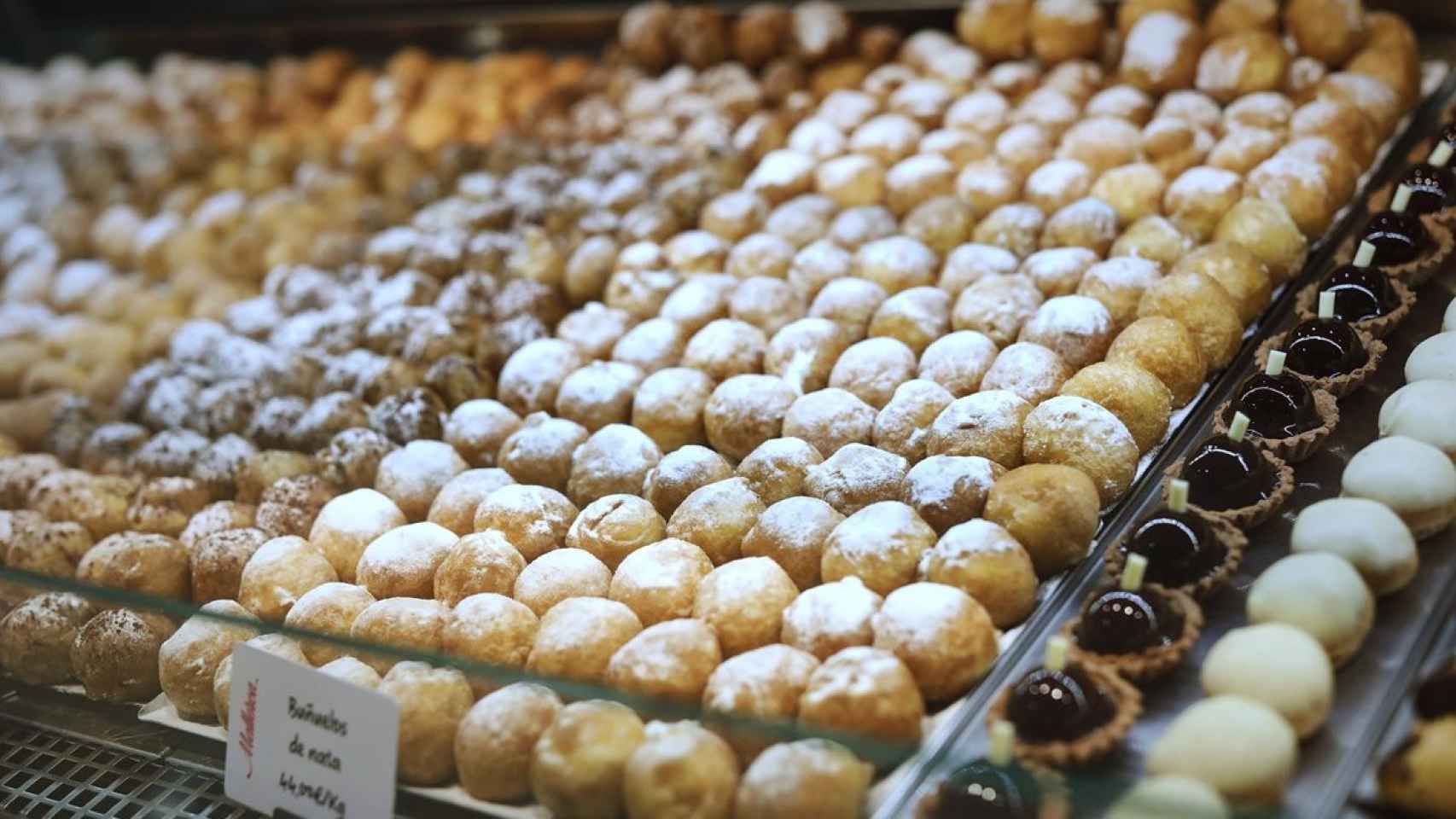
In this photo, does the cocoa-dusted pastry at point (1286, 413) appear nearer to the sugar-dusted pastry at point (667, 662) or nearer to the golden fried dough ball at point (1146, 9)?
the sugar-dusted pastry at point (667, 662)

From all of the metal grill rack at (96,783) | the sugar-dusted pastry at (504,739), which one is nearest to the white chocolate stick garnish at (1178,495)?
the sugar-dusted pastry at (504,739)

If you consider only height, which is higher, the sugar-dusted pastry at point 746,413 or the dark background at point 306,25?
the dark background at point 306,25

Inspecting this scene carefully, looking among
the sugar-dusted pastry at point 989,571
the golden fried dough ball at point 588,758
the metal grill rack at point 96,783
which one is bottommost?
the metal grill rack at point 96,783

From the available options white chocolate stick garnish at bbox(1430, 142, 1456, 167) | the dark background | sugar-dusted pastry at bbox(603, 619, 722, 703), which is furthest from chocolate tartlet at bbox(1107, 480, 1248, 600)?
the dark background

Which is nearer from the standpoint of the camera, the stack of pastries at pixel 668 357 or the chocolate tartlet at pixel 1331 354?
the stack of pastries at pixel 668 357

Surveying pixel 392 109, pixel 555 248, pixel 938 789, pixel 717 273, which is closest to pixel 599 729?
pixel 938 789

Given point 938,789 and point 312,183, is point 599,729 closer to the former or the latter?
point 938,789

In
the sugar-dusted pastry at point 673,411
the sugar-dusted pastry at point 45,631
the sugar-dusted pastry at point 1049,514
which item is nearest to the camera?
the sugar-dusted pastry at point 1049,514

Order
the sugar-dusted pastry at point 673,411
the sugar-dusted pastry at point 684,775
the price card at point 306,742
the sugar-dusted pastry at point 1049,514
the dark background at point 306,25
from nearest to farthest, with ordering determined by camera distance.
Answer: the sugar-dusted pastry at point 684,775 < the price card at point 306,742 < the sugar-dusted pastry at point 1049,514 < the sugar-dusted pastry at point 673,411 < the dark background at point 306,25
